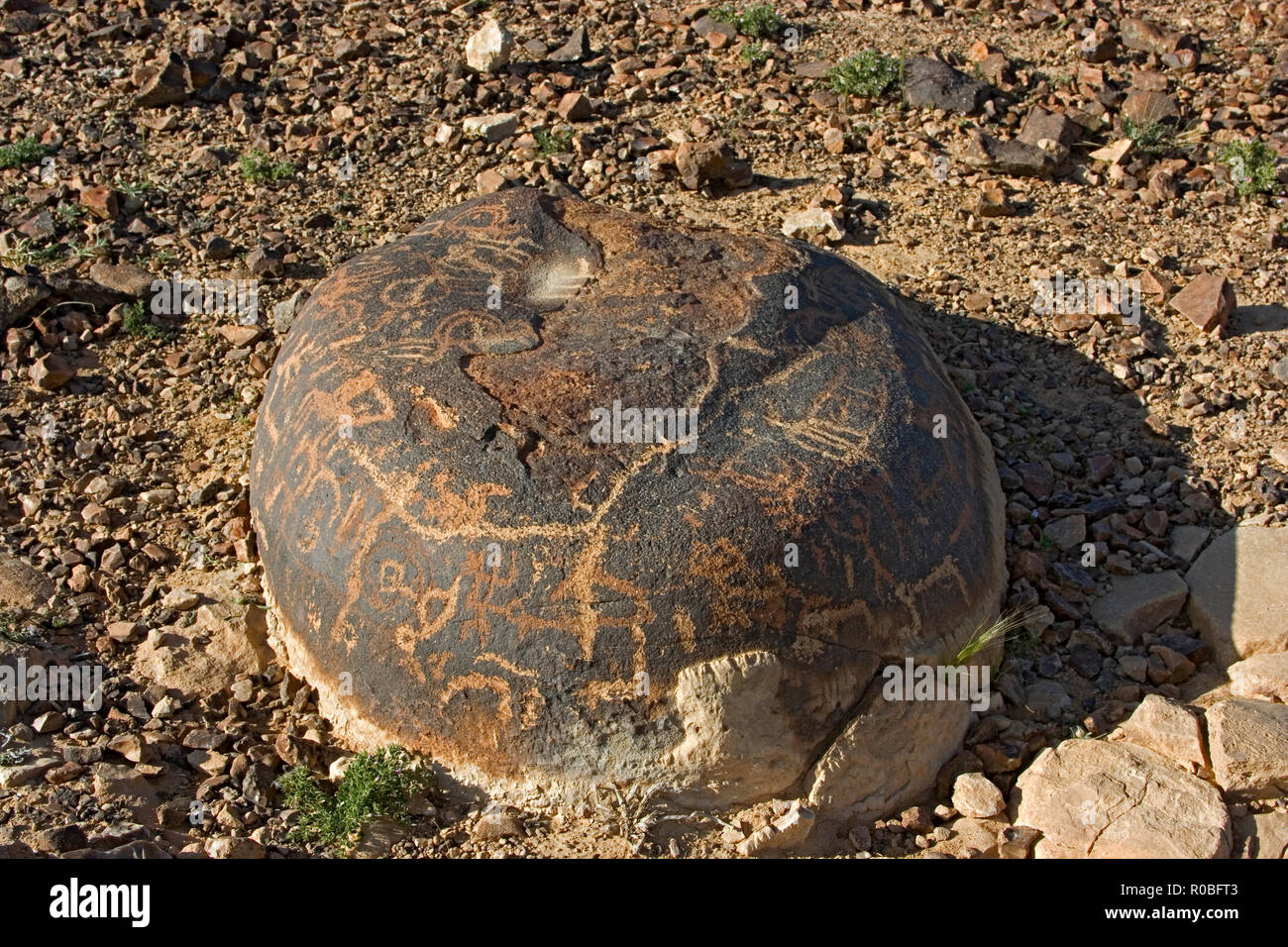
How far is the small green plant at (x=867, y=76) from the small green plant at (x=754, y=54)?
0.44 m

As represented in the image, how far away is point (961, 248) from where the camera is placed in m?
6.43

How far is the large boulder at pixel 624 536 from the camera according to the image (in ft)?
12.3

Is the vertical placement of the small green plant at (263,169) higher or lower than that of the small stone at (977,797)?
higher

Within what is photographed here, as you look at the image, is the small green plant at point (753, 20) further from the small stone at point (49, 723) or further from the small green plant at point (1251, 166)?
the small stone at point (49, 723)

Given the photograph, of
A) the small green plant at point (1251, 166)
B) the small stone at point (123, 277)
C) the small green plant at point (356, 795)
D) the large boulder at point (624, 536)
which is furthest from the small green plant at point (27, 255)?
the small green plant at point (1251, 166)

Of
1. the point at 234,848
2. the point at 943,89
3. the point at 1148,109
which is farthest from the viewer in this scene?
the point at 943,89

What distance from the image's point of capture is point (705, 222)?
21.4 ft

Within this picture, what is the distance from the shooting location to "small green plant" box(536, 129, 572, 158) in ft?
22.7

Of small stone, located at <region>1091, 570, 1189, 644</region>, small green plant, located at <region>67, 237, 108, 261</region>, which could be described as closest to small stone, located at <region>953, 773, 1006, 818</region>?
small stone, located at <region>1091, 570, 1189, 644</region>

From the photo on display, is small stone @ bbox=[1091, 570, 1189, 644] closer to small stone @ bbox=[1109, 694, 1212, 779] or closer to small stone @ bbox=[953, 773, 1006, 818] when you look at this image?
small stone @ bbox=[1109, 694, 1212, 779]

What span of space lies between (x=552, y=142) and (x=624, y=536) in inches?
148

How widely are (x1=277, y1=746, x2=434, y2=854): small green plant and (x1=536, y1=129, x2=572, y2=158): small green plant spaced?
3.92m

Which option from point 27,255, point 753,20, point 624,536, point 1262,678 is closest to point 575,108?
point 753,20
